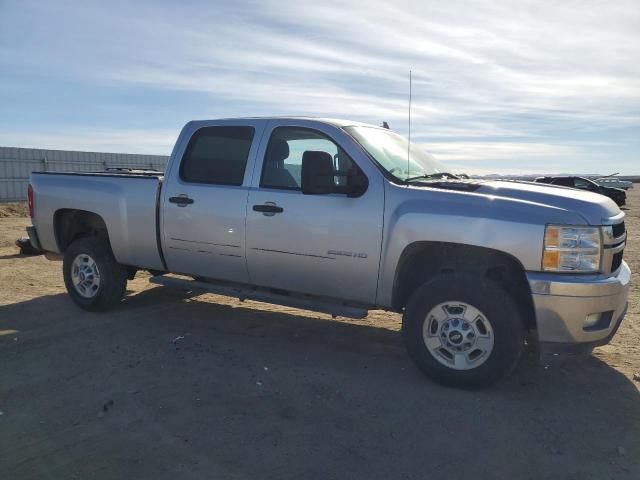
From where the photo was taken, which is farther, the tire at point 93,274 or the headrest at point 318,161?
the tire at point 93,274

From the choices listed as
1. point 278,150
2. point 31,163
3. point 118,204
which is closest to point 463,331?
point 278,150

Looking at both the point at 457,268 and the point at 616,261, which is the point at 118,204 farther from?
the point at 616,261

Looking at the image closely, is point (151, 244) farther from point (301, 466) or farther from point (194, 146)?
point (301, 466)

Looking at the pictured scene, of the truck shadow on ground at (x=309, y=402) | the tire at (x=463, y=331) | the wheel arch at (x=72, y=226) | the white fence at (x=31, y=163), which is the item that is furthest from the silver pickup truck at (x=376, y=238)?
the white fence at (x=31, y=163)

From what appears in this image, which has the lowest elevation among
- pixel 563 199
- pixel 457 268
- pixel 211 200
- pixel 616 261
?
pixel 457 268

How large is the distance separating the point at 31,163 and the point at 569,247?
27157mm

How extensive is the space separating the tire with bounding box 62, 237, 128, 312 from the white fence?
1875 cm

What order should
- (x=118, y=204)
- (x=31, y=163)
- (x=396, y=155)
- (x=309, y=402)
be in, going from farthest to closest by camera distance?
(x=31, y=163) < (x=118, y=204) < (x=396, y=155) < (x=309, y=402)

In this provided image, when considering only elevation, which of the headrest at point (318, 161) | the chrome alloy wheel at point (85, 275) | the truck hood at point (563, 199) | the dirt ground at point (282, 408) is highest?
the headrest at point (318, 161)

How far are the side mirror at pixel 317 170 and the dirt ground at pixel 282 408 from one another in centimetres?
155

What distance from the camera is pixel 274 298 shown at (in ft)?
16.6

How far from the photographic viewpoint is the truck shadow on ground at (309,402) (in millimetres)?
3293

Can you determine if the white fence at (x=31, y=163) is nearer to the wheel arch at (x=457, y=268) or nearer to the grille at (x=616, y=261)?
the wheel arch at (x=457, y=268)

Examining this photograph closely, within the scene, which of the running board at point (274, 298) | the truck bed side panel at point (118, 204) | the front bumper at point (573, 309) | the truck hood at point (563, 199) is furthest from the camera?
the truck bed side panel at point (118, 204)
